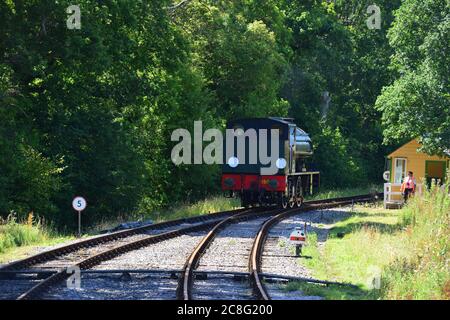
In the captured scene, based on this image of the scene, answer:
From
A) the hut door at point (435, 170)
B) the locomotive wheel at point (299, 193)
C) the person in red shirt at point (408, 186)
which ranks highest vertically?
the hut door at point (435, 170)

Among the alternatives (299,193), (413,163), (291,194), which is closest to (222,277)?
(291,194)

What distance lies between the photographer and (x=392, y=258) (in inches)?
635

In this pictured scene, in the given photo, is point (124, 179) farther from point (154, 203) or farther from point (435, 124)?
point (435, 124)

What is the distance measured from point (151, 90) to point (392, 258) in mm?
16195

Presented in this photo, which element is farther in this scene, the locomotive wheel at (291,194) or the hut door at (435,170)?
the hut door at (435,170)

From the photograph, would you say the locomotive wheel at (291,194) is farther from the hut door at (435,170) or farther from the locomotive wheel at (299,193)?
the hut door at (435,170)

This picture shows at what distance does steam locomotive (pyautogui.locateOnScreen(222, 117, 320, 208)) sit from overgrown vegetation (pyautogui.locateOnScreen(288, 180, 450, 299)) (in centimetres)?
789

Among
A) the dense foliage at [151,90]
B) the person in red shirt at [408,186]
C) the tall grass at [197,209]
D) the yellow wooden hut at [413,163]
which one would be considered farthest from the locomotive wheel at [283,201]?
the yellow wooden hut at [413,163]

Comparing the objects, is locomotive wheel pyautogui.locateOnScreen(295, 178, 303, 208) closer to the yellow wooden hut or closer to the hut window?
the yellow wooden hut

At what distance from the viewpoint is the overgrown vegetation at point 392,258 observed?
1280 cm

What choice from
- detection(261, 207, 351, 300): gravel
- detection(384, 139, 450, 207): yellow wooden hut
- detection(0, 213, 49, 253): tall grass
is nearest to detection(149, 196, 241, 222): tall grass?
detection(261, 207, 351, 300): gravel

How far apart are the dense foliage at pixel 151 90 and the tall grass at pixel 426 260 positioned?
472 inches

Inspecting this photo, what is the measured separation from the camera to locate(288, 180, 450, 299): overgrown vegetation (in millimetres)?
12797

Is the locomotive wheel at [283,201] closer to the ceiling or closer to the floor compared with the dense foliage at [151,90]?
closer to the floor
